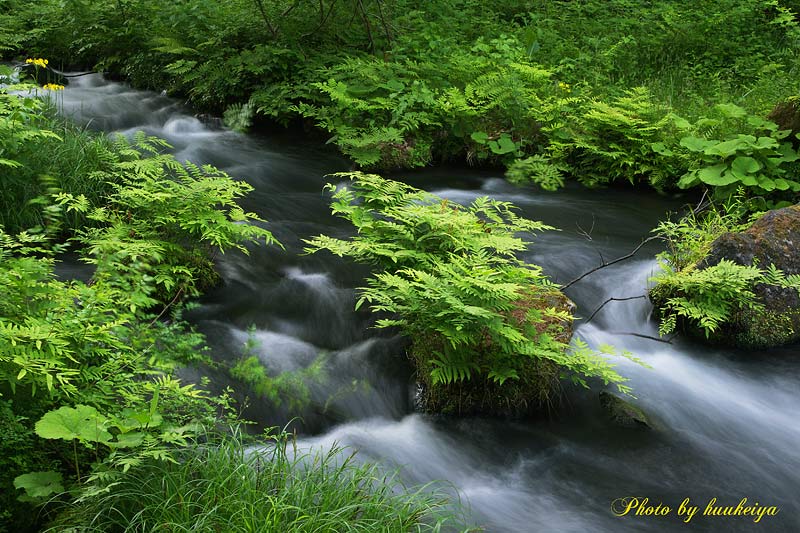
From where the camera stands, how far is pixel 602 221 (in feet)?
26.1

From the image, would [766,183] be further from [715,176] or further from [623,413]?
[623,413]

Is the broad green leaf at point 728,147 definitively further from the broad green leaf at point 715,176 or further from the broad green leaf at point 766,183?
the broad green leaf at point 766,183

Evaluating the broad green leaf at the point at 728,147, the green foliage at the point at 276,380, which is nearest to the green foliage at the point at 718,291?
the broad green leaf at the point at 728,147

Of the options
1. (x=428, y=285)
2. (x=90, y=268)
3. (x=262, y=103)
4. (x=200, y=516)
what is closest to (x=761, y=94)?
(x=262, y=103)

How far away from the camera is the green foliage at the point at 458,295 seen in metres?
4.30

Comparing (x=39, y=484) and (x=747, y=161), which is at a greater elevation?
(x=747, y=161)

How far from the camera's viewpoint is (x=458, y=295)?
14.3 ft

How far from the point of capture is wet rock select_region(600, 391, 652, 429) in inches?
187

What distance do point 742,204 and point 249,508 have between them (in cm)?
633

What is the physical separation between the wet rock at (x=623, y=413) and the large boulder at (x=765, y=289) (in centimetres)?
129

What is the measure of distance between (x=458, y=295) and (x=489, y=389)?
0.71 m

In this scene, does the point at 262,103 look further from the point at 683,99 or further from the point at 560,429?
the point at 560,429

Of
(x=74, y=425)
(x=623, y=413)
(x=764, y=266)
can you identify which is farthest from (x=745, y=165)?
(x=74, y=425)

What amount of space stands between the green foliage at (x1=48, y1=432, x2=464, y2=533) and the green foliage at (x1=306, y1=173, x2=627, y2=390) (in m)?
1.23
